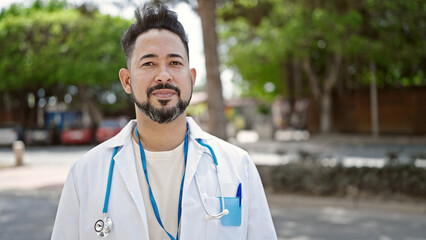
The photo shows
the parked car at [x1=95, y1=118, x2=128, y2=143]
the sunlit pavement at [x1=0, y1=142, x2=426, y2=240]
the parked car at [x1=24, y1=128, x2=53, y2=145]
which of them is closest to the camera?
the sunlit pavement at [x1=0, y1=142, x2=426, y2=240]

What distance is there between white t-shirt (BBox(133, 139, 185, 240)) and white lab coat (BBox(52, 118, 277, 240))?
0.07m

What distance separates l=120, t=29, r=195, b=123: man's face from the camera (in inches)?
77.0

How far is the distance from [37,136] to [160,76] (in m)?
27.7

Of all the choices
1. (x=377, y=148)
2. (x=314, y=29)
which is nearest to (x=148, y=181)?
(x=377, y=148)

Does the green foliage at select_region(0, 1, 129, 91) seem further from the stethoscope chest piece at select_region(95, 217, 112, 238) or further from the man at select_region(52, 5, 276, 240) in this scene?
the stethoscope chest piece at select_region(95, 217, 112, 238)

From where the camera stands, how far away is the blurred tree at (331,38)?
18.1 m

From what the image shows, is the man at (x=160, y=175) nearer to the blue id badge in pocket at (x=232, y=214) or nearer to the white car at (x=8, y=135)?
the blue id badge in pocket at (x=232, y=214)

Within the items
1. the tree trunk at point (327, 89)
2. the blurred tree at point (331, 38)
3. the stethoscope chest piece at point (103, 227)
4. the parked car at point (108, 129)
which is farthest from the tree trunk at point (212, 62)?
the parked car at point (108, 129)

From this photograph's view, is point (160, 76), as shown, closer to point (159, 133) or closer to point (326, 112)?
point (159, 133)

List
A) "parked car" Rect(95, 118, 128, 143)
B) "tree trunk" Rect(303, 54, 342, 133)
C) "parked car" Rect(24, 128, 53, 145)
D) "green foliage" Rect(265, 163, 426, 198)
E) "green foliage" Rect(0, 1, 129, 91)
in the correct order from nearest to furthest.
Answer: "green foliage" Rect(265, 163, 426, 198) → "tree trunk" Rect(303, 54, 342, 133) → "parked car" Rect(95, 118, 128, 143) → "parked car" Rect(24, 128, 53, 145) → "green foliage" Rect(0, 1, 129, 91)

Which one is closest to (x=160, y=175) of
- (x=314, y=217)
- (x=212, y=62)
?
(x=314, y=217)

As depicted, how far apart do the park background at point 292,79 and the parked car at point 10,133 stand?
0.44ft

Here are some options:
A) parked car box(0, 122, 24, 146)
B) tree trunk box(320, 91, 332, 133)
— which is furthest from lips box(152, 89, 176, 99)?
parked car box(0, 122, 24, 146)

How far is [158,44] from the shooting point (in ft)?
6.57
